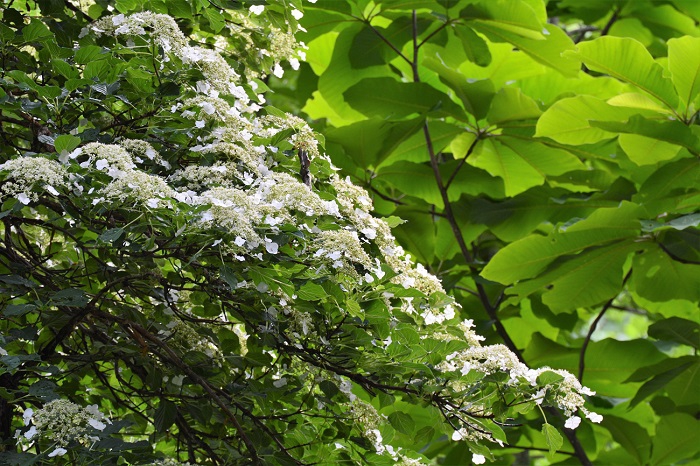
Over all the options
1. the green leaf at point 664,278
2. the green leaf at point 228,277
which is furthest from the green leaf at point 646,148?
the green leaf at point 228,277

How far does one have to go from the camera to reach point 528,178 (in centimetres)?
279

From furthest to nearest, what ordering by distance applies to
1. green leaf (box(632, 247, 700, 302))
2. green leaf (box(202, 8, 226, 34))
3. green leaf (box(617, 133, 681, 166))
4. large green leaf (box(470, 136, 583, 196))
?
large green leaf (box(470, 136, 583, 196)) < green leaf (box(632, 247, 700, 302)) < green leaf (box(617, 133, 681, 166)) < green leaf (box(202, 8, 226, 34))

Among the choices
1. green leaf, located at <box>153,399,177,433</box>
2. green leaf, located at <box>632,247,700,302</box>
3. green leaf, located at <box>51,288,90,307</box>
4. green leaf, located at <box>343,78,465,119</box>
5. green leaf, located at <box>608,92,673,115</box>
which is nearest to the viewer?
green leaf, located at <box>51,288,90,307</box>

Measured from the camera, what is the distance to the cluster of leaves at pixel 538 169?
230 cm

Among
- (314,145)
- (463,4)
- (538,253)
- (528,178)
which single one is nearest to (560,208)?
(528,178)

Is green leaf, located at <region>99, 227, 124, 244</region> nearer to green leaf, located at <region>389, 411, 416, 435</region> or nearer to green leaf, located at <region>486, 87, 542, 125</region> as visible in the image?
green leaf, located at <region>389, 411, 416, 435</region>

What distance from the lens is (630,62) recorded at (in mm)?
2260

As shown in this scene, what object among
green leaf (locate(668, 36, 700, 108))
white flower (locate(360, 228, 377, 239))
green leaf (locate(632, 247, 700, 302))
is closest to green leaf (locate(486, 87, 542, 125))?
A: green leaf (locate(668, 36, 700, 108))

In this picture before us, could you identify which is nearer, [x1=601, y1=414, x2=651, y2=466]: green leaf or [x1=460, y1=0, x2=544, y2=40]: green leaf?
[x1=460, y1=0, x2=544, y2=40]: green leaf

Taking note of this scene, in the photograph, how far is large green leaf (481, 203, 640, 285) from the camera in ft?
7.09

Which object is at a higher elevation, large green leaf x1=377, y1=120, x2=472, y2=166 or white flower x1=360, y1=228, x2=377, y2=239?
white flower x1=360, y1=228, x2=377, y2=239

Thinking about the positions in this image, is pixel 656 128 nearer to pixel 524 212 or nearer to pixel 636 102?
pixel 636 102

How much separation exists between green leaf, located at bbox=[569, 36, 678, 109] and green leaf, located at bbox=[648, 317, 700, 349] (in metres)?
0.69

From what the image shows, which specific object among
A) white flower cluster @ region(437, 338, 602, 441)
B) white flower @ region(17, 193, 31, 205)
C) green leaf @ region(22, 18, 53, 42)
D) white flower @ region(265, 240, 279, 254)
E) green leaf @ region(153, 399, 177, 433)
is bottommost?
green leaf @ region(153, 399, 177, 433)
